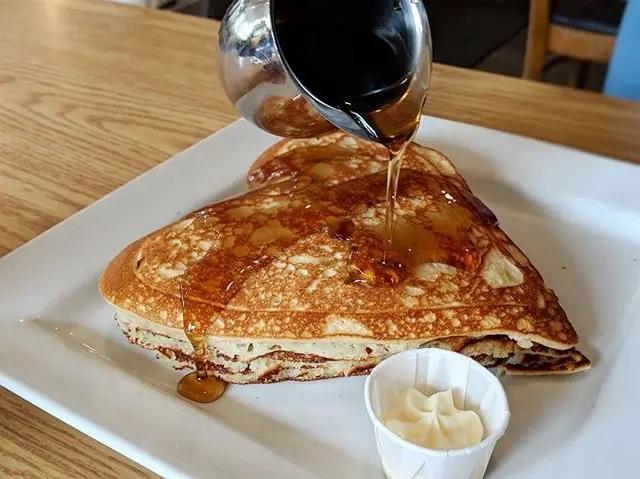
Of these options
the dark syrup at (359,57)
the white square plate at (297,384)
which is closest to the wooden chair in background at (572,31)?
the white square plate at (297,384)

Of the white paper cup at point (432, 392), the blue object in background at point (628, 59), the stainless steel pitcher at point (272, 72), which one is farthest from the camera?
the blue object in background at point (628, 59)

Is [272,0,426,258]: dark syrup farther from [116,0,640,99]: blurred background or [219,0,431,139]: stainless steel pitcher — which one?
[116,0,640,99]: blurred background

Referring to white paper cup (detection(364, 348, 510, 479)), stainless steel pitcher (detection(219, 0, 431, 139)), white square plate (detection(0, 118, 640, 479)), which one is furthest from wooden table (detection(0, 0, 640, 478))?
white paper cup (detection(364, 348, 510, 479))

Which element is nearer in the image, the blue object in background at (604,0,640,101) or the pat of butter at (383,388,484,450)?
the pat of butter at (383,388,484,450)

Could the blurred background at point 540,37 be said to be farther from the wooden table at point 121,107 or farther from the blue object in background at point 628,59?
the wooden table at point 121,107

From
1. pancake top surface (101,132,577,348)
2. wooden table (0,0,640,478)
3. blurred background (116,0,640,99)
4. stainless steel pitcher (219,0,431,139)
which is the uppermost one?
stainless steel pitcher (219,0,431,139)

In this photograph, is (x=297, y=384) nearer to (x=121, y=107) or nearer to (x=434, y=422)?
(x=434, y=422)

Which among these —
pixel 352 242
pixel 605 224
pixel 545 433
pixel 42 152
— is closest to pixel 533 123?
pixel 605 224
